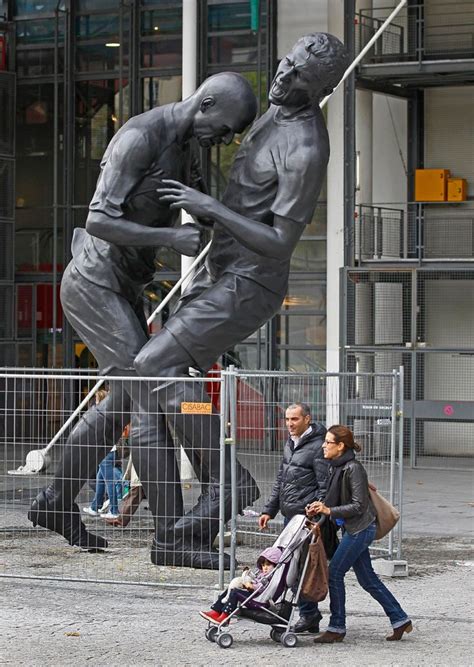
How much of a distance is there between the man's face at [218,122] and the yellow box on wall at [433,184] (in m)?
12.8

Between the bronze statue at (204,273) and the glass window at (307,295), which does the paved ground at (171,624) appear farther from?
the glass window at (307,295)

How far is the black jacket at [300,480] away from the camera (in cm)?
901

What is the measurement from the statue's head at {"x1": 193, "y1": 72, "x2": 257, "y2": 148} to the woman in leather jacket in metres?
2.04

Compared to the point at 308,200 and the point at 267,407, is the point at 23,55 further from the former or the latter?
the point at 308,200

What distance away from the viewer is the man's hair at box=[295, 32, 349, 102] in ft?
28.3

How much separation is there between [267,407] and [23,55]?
1149 centimetres

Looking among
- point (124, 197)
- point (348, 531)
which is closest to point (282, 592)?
point (348, 531)

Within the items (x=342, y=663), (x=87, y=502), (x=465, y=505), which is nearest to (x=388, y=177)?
(x=465, y=505)

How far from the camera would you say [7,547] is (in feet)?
35.6

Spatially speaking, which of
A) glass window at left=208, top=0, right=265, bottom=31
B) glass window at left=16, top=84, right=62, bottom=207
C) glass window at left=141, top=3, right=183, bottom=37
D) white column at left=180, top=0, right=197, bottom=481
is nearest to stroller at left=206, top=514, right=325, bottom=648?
white column at left=180, top=0, right=197, bottom=481

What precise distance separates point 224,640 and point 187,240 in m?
2.45

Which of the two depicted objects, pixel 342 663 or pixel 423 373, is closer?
pixel 342 663

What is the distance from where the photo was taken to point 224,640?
748cm

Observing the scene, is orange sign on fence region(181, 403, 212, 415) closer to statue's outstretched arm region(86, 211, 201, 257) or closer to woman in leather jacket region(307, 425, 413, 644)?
statue's outstretched arm region(86, 211, 201, 257)
